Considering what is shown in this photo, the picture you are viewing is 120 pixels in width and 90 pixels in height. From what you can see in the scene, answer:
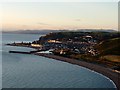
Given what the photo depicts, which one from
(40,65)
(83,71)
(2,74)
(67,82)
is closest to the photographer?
(67,82)

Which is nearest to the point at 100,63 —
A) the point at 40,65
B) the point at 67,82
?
the point at 40,65

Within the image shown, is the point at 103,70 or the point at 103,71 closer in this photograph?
the point at 103,71

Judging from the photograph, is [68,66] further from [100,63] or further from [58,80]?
[58,80]

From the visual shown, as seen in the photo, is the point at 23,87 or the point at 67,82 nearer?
the point at 23,87

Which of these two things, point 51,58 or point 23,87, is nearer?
point 23,87

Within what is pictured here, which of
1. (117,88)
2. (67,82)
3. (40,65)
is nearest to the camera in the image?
(117,88)

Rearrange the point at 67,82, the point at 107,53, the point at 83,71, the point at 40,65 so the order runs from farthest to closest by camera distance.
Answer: the point at 107,53
the point at 40,65
the point at 83,71
the point at 67,82

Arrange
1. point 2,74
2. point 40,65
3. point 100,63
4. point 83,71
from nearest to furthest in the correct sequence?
point 2,74 → point 83,71 → point 100,63 → point 40,65

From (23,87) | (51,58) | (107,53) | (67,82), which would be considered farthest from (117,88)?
(51,58)

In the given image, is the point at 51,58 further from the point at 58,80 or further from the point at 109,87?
the point at 109,87
